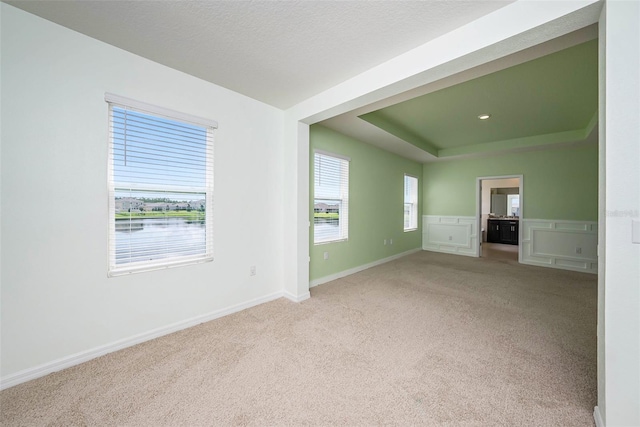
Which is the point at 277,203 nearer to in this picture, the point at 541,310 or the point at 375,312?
the point at 375,312

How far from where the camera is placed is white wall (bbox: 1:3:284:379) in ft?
5.36

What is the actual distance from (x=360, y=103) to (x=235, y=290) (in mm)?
2434

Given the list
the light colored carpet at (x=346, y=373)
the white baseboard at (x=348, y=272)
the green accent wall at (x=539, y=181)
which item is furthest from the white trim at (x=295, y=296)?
the green accent wall at (x=539, y=181)

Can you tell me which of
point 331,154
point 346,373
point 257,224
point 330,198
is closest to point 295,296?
point 257,224

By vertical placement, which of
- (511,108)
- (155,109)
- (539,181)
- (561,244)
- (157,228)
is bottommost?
→ (561,244)

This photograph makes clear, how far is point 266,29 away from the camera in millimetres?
1773

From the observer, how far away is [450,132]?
4.60 m

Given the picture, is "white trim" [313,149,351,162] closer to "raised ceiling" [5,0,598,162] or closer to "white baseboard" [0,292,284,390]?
"raised ceiling" [5,0,598,162]

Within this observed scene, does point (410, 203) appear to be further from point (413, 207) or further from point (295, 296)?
point (295, 296)

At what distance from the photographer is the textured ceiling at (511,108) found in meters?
2.50

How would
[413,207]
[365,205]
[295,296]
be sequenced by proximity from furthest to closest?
[413,207] → [365,205] → [295,296]

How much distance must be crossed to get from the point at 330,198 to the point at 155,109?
2.55 metres
